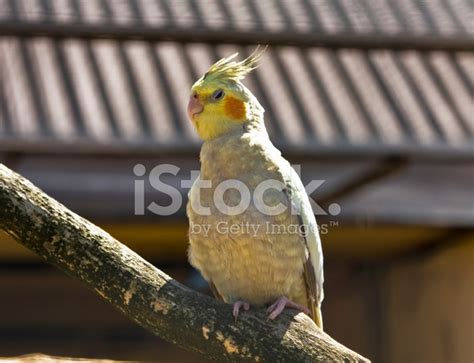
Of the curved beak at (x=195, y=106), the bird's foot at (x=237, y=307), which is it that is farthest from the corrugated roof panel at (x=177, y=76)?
the bird's foot at (x=237, y=307)

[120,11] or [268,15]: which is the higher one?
[268,15]

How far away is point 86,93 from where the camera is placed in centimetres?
634

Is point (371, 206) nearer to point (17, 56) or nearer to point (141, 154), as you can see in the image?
point (141, 154)

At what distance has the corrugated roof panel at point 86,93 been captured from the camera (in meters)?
6.02

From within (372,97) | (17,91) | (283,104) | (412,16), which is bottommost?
(17,91)

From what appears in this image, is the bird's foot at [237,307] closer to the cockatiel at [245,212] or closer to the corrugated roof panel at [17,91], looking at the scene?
the cockatiel at [245,212]

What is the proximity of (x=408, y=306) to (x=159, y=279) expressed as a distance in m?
4.83

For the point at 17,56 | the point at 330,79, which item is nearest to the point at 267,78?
the point at 330,79

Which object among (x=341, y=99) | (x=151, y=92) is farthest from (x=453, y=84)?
(x=151, y=92)

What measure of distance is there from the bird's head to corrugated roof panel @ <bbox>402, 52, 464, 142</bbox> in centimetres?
215

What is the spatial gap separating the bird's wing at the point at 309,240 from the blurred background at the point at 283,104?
149cm

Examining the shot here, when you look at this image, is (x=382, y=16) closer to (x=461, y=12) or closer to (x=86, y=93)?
(x=461, y=12)

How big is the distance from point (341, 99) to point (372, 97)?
0.68 ft

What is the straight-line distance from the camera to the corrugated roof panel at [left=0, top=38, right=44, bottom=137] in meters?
5.91
